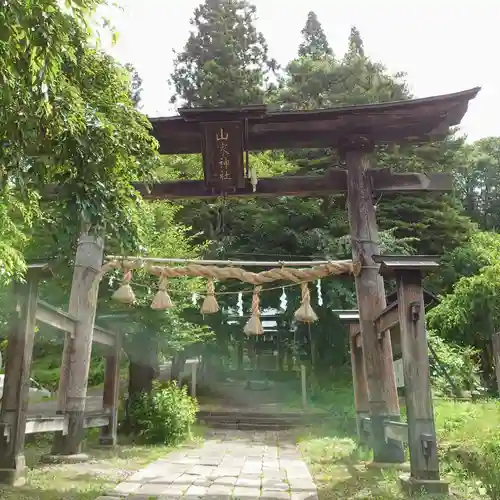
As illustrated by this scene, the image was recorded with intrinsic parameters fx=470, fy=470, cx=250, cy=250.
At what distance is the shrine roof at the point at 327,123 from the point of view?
6.70 m

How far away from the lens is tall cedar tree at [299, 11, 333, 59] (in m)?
32.7

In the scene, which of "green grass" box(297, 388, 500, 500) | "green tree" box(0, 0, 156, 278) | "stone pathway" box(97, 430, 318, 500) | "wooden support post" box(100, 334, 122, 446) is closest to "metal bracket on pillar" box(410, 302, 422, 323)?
"green grass" box(297, 388, 500, 500)

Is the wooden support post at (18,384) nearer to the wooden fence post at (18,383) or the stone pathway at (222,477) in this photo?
the wooden fence post at (18,383)

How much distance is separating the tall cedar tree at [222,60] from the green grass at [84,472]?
63.0 feet

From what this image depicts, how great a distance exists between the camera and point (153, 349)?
10648mm

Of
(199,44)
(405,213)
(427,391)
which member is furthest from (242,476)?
(199,44)

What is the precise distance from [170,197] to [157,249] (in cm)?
385

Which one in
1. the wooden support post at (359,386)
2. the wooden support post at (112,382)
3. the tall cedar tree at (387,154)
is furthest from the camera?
the tall cedar tree at (387,154)

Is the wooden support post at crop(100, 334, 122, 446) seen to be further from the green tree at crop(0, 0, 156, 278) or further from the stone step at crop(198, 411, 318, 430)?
the stone step at crop(198, 411, 318, 430)

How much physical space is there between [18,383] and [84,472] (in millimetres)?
1644

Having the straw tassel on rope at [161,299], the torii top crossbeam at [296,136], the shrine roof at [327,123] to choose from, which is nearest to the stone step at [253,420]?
the straw tassel on rope at [161,299]

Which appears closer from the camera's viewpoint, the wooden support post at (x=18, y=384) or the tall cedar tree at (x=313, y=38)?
the wooden support post at (x=18, y=384)

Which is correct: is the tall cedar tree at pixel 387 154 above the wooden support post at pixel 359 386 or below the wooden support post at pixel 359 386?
above

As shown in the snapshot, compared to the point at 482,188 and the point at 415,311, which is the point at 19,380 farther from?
the point at 482,188
